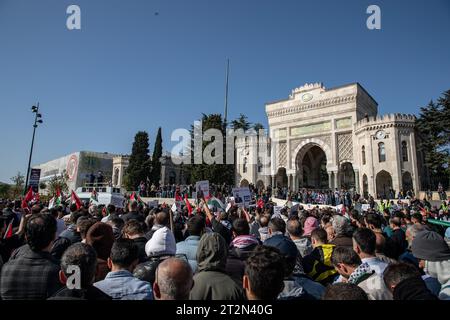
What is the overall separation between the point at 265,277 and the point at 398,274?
3.79ft

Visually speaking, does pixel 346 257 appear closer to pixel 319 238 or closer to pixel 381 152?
pixel 319 238

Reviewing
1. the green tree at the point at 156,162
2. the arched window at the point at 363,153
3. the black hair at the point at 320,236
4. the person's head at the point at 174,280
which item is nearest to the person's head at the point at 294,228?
the black hair at the point at 320,236

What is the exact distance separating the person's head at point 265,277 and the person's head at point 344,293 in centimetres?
32

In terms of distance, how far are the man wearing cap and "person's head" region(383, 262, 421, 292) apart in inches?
34.0

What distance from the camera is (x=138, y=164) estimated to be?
40719 mm

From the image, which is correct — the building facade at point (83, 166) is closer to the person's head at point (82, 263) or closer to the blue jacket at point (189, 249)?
the blue jacket at point (189, 249)

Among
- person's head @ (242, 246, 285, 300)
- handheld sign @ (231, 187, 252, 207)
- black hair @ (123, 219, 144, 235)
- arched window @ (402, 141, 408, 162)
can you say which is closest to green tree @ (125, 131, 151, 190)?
arched window @ (402, 141, 408, 162)

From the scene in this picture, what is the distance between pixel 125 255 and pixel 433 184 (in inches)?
1564

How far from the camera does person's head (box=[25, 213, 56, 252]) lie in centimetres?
259

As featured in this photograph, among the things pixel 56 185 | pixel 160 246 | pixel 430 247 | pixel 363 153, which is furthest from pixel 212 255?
pixel 56 185

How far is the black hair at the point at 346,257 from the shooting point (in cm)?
263

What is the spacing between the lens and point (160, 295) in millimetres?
1934

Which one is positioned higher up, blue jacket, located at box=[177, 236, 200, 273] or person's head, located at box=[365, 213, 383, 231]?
person's head, located at box=[365, 213, 383, 231]

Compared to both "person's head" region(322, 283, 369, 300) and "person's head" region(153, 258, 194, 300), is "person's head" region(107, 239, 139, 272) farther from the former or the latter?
"person's head" region(322, 283, 369, 300)
